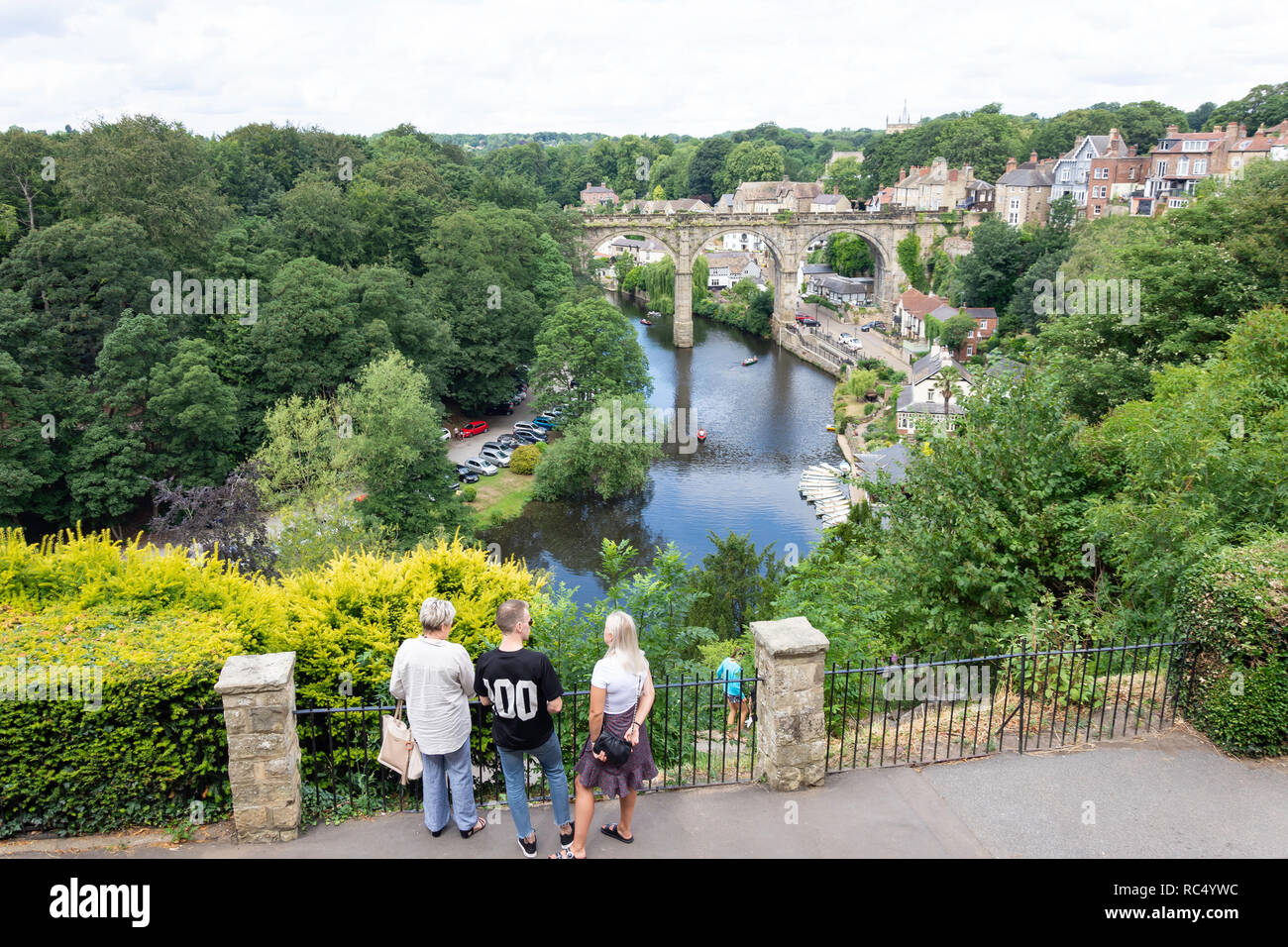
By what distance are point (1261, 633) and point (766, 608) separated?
7.58m

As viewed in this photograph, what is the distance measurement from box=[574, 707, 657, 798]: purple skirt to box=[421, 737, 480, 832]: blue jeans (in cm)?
75

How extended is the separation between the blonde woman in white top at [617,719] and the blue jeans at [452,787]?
66 cm

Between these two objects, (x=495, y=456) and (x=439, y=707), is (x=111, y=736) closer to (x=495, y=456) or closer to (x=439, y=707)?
(x=439, y=707)

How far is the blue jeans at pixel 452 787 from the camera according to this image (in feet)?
19.6

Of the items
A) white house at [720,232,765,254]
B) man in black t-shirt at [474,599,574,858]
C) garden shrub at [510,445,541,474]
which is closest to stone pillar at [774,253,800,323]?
white house at [720,232,765,254]

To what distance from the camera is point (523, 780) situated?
5.83 meters

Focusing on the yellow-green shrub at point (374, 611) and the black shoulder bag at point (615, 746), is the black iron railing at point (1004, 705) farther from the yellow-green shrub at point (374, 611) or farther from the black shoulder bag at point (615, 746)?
the yellow-green shrub at point (374, 611)

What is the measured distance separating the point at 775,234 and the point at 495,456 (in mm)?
36254

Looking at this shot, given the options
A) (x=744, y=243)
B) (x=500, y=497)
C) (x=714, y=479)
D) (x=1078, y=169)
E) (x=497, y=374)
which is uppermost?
(x=1078, y=169)

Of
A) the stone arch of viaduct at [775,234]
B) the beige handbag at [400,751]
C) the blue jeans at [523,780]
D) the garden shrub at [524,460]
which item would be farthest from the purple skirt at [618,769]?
the stone arch of viaduct at [775,234]

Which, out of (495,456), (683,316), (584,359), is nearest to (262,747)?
(495,456)

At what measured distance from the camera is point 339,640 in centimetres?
709

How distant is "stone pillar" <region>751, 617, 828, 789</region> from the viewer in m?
6.41

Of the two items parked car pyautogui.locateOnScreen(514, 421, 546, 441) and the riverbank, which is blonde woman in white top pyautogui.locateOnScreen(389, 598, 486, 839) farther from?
parked car pyautogui.locateOnScreen(514, 421, 546, 441)
